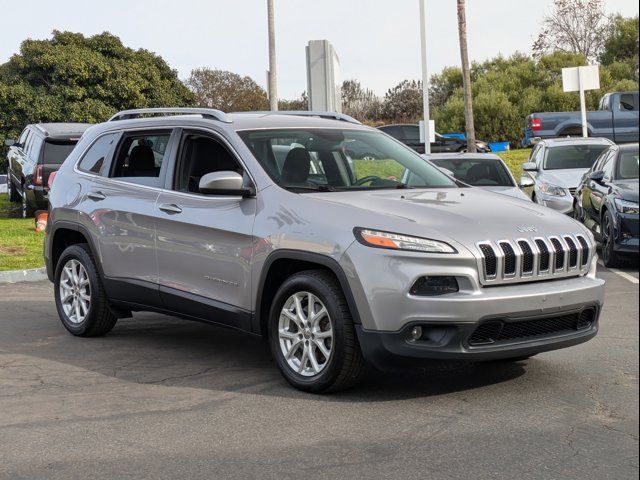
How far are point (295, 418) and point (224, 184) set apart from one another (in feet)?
5.29

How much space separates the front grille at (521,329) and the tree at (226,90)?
50957 mm

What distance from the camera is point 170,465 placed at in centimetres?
458

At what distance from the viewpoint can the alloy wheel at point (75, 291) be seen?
7934mm

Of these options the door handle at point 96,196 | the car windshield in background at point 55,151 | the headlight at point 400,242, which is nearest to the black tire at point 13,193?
the car windshield in background at point 55,151

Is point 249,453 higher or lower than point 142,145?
lower

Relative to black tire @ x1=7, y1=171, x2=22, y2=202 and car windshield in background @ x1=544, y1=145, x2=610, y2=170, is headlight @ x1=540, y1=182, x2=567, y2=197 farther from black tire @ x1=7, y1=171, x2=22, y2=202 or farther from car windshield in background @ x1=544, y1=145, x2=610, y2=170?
black tire @ x1=7, y1=171, x2=22, y2=202

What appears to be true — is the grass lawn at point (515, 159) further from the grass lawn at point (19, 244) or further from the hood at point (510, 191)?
the hood at point (510, 191)

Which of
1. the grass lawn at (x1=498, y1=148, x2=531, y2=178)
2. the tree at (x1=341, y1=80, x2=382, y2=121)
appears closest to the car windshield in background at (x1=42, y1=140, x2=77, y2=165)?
the grass lawn at (x1=498, y1=148, x2=531, y2=178)

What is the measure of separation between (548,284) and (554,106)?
73.6 feet

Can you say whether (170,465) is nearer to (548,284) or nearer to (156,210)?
(548,284)

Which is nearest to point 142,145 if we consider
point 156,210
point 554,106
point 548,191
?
point 156,210

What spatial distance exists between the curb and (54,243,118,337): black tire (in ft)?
14.8

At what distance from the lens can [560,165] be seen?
56.8 ft

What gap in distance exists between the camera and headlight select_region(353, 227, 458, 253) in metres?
5.29
